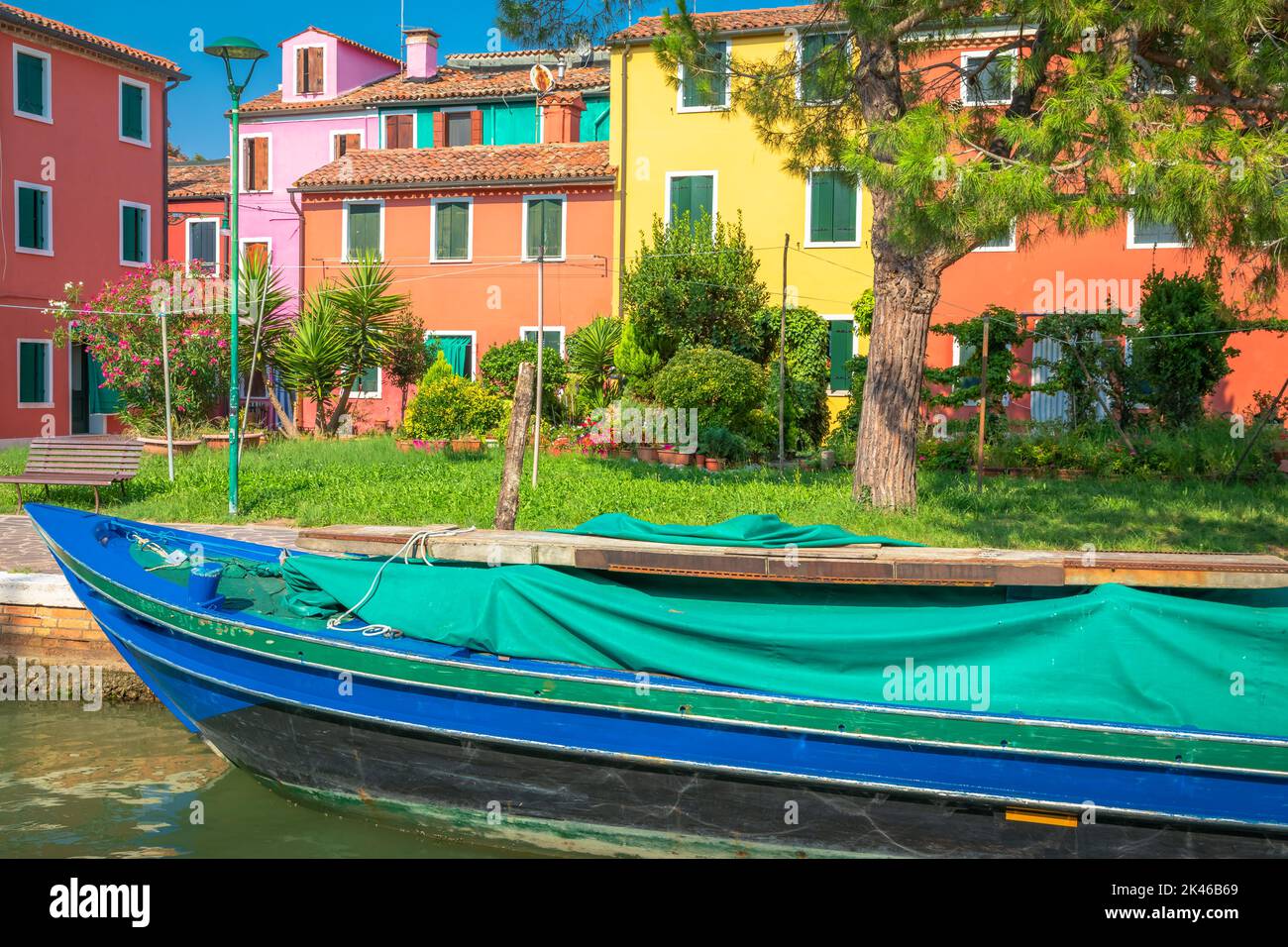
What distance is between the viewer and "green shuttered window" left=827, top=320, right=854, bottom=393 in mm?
23828

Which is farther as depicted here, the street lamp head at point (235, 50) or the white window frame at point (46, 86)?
the white window frame at point (46, 86)

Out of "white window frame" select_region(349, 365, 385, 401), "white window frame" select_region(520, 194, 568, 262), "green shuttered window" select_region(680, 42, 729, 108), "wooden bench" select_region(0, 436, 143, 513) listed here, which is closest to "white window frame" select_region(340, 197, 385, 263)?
"white window frame" select_region(349, 365, 385, 401)

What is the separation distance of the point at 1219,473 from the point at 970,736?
498 inches

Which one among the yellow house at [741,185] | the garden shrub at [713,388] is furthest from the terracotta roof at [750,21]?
the garden shrub at [713,388]

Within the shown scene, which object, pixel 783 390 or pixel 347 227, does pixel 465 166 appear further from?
pixel 783 390

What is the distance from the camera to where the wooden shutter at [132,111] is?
2894cm

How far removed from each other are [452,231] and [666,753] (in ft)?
76.1

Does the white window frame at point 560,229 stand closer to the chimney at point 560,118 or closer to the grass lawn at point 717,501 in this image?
the chimney at point 560,118

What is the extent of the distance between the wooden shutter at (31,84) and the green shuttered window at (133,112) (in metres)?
2.42

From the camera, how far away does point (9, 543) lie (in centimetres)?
Result: 1248

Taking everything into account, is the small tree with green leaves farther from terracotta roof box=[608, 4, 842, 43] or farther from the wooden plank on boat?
the wooden plank on boat

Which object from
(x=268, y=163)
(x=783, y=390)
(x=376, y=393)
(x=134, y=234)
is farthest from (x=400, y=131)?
(x=783, y=390)

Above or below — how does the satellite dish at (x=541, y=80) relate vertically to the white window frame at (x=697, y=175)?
above

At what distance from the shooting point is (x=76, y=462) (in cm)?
1527
